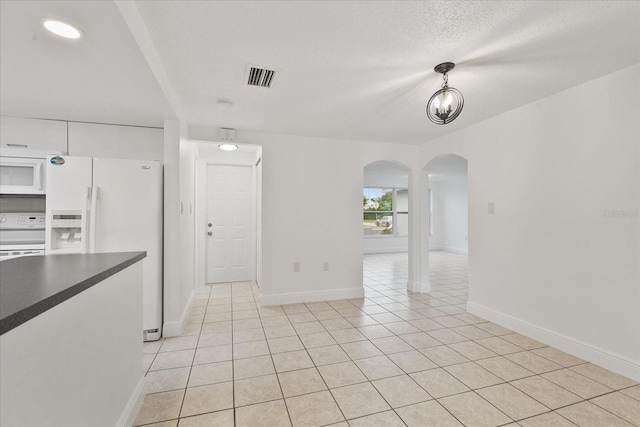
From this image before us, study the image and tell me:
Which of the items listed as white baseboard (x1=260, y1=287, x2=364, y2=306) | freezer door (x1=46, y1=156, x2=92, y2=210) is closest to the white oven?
freezer door (x1=46, y1=156, x2=92, y2=210)

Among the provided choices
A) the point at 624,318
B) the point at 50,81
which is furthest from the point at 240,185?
the point at 624,318

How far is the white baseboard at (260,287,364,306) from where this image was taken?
157 inches

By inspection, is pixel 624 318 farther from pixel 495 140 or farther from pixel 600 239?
pixel 495 140

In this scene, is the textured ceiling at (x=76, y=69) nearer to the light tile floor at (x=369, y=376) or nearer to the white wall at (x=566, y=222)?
the light tile floor at (x=369, y=376)

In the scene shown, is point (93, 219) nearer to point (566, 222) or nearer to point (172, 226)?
point (172, 226)

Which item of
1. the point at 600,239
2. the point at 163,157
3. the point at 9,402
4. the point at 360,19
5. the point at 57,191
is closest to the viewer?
the point at 9,402

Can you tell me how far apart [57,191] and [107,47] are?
66.2 inches

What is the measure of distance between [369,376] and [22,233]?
3.56 metres

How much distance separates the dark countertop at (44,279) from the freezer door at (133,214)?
1026 millimetres

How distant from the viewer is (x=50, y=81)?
2152 millimetres

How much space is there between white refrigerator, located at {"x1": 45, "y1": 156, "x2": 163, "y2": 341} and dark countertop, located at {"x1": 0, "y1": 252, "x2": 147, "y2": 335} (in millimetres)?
1024

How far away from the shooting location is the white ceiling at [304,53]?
1.58 meters

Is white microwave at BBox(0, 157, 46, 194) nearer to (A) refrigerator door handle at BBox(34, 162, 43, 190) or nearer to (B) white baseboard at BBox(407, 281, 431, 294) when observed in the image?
(A) refrigerator door handle at BBox(34, 162, 43, 190)

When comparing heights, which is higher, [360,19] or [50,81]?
[360,19]
